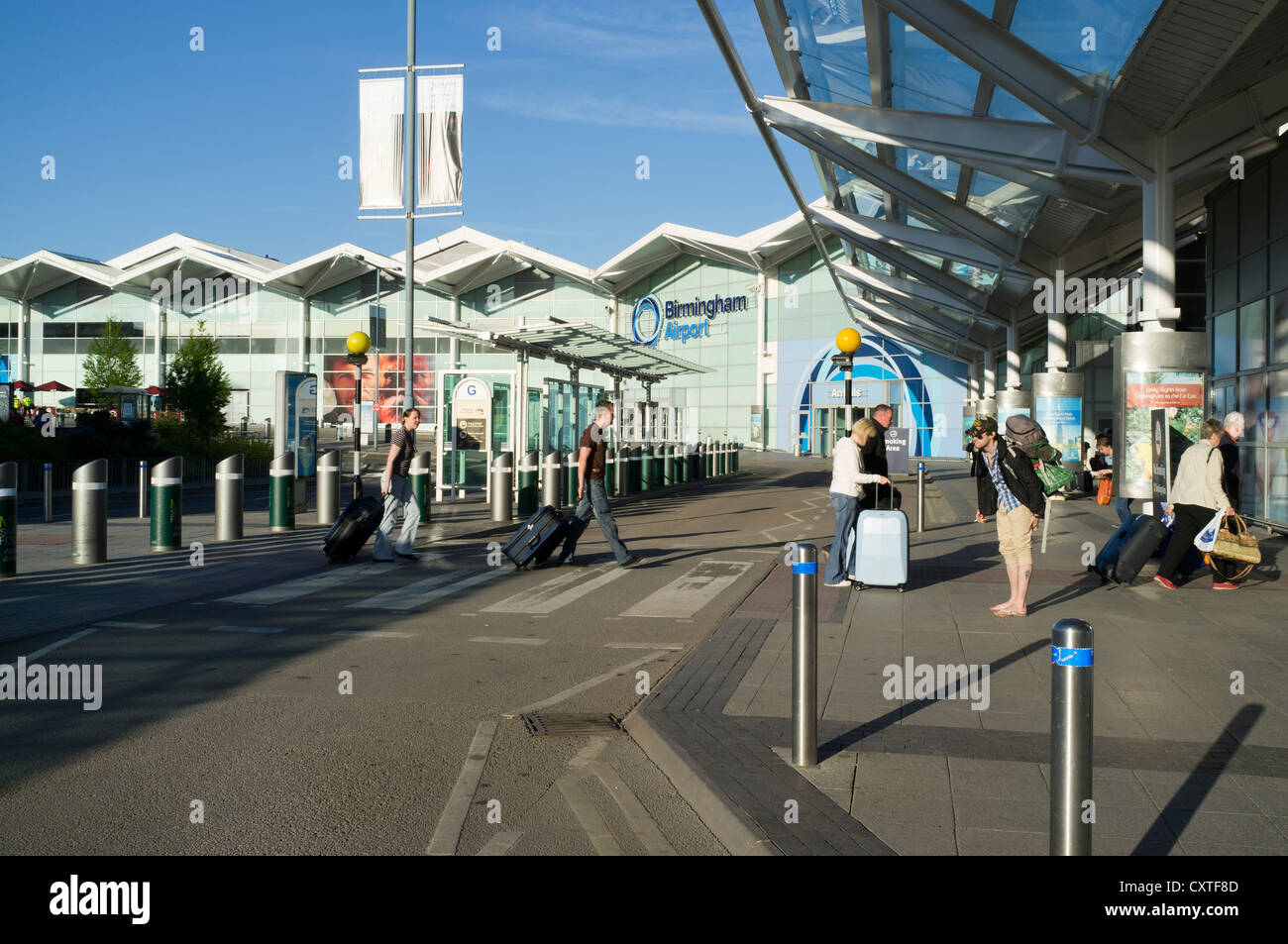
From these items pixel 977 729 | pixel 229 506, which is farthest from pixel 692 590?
pixel 229 506

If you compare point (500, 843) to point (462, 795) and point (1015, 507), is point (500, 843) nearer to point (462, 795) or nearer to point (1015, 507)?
point (462, 795)

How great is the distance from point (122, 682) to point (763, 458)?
1724 inches

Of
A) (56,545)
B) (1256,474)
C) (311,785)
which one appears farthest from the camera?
(1256,474)

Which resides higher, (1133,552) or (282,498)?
(282,498)

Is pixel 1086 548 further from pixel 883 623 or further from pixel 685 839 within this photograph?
pixel 685 839

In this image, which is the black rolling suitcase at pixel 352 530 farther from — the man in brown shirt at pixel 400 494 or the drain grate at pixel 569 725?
the drain grate at pixel 569 725

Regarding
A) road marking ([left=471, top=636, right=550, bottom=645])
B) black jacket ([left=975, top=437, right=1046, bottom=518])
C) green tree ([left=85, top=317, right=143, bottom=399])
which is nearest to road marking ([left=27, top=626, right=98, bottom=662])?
road marking ([left=471, top=636, right=550, bottom=645])

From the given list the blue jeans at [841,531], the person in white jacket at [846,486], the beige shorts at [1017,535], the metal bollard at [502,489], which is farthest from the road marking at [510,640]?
the metal bollard at [502,489]

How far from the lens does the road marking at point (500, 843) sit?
4.06m

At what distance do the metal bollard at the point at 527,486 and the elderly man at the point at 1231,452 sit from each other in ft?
35.1

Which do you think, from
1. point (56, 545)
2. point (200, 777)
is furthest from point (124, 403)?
point (200, 777)

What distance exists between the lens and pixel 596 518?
1216 cm

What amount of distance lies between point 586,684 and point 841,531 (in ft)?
15.3
